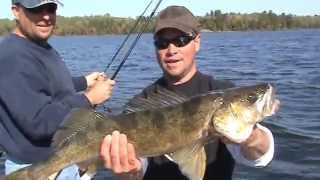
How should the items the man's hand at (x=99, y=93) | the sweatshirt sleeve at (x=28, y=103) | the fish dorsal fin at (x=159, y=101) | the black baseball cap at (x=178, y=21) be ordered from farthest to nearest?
the man's hand at (x=99, y=93), the sweatshirt sleeve at (x=28, y=103), the black baseball cap at (x=178, y=21), the fish dorsal fin at (x=159, y=101)

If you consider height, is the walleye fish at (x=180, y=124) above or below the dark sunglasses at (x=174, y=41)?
below

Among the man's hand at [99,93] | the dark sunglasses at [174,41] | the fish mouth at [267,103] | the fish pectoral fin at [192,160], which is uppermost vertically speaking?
the dark sunglasses at [174,41]

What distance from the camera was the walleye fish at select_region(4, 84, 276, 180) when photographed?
3.75 metres

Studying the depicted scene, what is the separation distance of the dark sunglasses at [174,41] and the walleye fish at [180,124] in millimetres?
549

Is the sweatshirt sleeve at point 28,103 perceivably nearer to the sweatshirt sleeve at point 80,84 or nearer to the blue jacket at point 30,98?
the blue jacket at point 30,98

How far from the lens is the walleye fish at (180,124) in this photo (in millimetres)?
3748

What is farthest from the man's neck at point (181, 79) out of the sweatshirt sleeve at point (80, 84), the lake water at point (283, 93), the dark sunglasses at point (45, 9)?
the lake water at point (283, 93)

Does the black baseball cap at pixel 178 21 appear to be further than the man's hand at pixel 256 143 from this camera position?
Yes

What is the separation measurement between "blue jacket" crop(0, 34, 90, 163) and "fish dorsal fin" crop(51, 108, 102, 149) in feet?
2.17

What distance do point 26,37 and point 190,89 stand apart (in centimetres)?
169

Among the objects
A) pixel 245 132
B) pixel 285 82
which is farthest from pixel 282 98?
pixel 245 132

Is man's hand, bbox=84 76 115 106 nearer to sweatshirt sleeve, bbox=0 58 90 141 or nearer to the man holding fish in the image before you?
sweatshirt sleeve, bbox=0 58 90 141

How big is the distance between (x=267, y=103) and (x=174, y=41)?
0.94 m

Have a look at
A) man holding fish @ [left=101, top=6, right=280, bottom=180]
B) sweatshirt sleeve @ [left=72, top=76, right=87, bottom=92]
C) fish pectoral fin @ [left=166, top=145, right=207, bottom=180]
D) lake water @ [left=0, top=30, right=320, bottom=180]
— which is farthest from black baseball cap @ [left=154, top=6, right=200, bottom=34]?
lake water @ [left=0, top=30, right=320, bottom=180]
